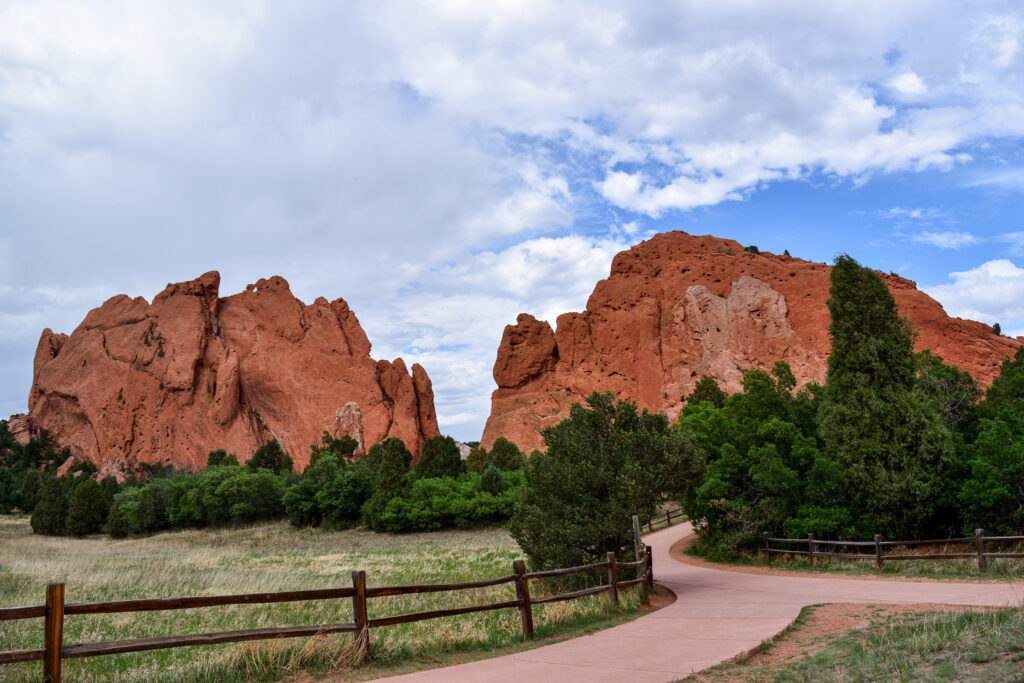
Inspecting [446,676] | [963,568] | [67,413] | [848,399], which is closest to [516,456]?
[848,399]

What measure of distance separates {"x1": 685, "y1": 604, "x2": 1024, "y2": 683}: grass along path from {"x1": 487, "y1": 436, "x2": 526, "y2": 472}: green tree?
45.7m

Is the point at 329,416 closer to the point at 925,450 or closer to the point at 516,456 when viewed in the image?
the point at 516,456

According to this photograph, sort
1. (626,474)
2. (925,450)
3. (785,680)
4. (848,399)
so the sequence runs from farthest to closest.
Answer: (848,399) < (925,450) < (626,474) < (785,680)

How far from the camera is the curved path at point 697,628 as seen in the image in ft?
24.0

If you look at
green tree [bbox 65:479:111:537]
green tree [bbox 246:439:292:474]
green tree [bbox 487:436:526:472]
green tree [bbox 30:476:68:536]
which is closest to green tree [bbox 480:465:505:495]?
green tree [bbox 487:436:526:472]

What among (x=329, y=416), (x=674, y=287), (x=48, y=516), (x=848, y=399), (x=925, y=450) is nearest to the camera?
(x=925, y=450)

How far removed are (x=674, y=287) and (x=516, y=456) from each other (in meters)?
39.4

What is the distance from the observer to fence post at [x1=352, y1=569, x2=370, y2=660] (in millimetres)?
8032

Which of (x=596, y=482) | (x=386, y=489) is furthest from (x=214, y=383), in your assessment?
(x=596, y=482)

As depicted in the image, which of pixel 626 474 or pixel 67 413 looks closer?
pixel 626 474

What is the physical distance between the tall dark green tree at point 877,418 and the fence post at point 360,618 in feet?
53.5

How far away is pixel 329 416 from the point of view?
324ft

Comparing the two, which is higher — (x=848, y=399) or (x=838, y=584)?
(x=848, y=399)

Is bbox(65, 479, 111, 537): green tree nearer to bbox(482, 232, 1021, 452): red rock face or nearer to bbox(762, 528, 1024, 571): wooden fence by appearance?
bbox(482, 232, 1021, 452): red rock face
